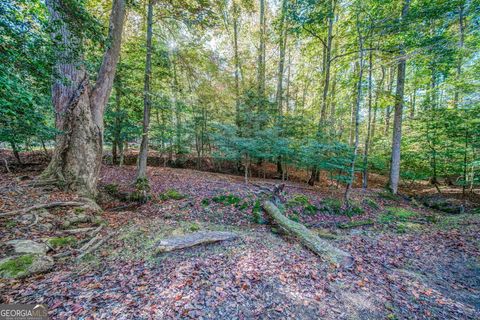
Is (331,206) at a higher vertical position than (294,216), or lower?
higher

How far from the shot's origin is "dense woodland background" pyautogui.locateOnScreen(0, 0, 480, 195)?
11.7ft

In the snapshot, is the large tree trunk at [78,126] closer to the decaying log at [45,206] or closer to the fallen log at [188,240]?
the decaying log at [45,206]

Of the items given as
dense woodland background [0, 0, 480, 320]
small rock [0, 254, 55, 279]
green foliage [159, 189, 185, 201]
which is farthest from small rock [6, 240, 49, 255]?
green foliage [159, 189, 185, 201]

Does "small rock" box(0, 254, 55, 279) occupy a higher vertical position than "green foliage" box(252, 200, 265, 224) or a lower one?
higher

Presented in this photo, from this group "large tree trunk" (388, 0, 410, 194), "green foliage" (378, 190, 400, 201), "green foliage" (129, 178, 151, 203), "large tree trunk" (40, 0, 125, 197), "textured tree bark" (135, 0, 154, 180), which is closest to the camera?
"large tree trunk" (40, 0, 125, 197)

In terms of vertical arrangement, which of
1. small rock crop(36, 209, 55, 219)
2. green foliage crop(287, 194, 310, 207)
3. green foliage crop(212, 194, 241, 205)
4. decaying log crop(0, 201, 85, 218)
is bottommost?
green foliage crop(287, 194, 310, 207)

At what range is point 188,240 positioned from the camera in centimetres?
412

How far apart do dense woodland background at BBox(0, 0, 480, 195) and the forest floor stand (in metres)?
2.49

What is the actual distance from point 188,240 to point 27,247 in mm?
2635

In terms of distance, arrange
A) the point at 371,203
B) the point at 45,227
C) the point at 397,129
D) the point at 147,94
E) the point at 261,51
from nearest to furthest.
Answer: the point at 45,227 → the point at 147,94 → the point at 371,203 → the point at 397,129 → the point at 261,51

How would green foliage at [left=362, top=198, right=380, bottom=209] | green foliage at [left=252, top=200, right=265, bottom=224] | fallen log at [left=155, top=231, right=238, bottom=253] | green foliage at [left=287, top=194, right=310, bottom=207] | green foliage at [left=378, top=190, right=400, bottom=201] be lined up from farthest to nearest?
green foliage at [left=378, top=190, right=400, bottom=201] → green foliage at [left=362, top=198, right=380, bottom=209] → green foliage at [left=287, top=194, right=310, bottom=207] → green foliage at [left=252, top=200, right=265, bottom=224] → fallen log at [left=155, top=231, right=238, bottom=253]

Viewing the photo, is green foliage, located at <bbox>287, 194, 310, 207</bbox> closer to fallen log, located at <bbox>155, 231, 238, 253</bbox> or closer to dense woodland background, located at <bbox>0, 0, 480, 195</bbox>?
dense woodland background, located at <bbox>0, 0, 480, 195</bbox>

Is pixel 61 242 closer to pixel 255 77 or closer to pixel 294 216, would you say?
pixel 294 216

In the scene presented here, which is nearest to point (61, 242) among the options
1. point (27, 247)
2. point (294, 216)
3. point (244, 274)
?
point (27, 247)
